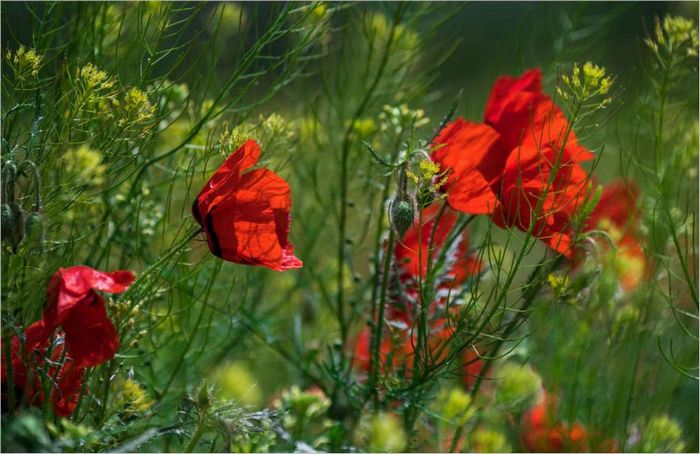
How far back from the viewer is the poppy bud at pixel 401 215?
2.15 ft

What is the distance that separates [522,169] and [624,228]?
297 mm

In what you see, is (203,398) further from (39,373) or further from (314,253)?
(314,253)

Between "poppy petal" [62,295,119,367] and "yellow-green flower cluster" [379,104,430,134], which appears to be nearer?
"poppy petal" [62,295,119,367]

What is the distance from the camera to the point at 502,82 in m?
0.77

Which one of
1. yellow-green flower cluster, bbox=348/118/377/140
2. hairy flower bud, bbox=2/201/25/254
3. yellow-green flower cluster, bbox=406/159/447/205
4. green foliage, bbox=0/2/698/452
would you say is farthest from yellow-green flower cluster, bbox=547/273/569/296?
hairy flower bud, bbox=2/201/25/254

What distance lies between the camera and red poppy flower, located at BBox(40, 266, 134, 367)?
0.55 metres

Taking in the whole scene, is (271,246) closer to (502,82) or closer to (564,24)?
(502,82)

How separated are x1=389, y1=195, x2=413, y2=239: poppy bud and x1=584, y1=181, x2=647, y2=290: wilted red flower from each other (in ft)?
0.61

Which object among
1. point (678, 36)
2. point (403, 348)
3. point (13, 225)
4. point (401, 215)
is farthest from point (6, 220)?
point (678, 36)

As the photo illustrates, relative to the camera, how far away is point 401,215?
0.66 m

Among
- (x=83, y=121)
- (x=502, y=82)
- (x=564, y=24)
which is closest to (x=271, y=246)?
(x=83, y=121)

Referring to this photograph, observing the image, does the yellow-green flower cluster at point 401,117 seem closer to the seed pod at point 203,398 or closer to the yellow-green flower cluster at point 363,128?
the yellow-green flower cluster at point 363,128

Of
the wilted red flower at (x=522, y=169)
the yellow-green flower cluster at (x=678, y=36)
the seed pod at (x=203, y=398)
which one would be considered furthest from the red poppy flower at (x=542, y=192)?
the seed pod at (x=203, y=398)

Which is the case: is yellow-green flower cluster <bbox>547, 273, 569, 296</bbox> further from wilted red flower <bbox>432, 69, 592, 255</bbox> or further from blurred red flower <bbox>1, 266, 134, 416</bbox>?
blurred red flower <bbox>1, 266, 134, 416</bbox>
